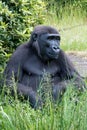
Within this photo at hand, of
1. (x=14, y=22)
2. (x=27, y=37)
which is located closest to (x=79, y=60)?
(x=27, y=37)

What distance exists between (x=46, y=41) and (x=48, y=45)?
5 centimetres

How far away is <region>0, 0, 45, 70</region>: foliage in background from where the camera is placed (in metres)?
6.39

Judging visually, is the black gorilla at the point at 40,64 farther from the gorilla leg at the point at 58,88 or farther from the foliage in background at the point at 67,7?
the foliage in background at the point at 67,7

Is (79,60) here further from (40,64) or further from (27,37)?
(40,64)

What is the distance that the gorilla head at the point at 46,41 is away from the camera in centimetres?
571

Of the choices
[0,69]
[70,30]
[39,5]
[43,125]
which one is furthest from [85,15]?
[43,125]

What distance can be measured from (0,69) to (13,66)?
0.74 metres

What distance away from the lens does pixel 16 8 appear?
664 cm

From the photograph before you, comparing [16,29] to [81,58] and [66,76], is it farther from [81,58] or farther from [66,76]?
[81,58]

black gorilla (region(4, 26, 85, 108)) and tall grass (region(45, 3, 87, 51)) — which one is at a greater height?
black gorilla (region(4, 26, 85, 108))

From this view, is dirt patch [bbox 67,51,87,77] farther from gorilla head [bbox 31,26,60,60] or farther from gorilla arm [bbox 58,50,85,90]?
gorilla head [bbox 31,26,60,60]

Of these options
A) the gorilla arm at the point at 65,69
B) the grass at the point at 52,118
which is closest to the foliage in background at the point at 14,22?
the gorilla arm at the point at 65,69

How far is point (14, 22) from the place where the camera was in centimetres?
652

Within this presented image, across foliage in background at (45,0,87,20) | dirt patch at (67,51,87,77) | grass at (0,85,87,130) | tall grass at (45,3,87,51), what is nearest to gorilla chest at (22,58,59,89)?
dirt patch at (67,51,87,77)
